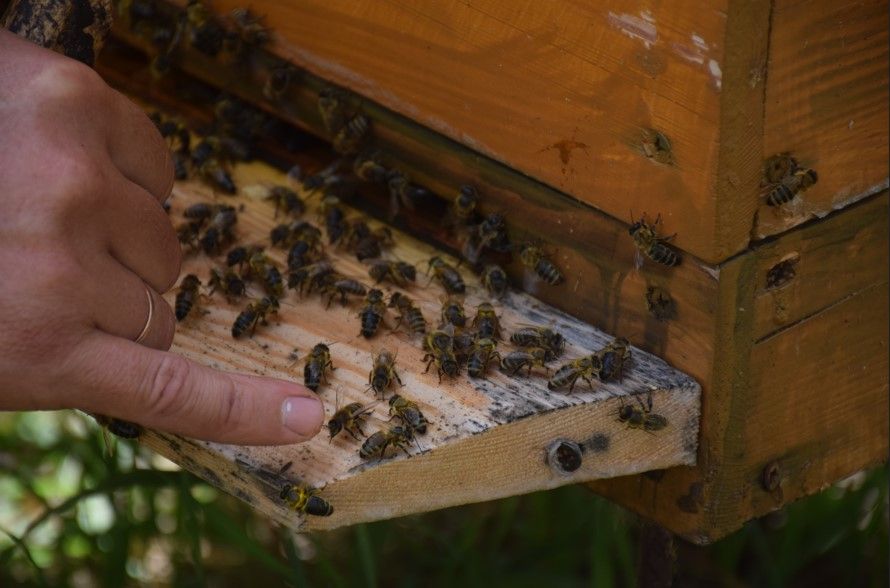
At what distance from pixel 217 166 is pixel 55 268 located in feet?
4.58

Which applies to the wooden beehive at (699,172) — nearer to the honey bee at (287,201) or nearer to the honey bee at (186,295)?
the honey bee at (287,201)

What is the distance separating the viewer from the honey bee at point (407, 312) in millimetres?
2904

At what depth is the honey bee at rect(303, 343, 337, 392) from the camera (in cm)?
267

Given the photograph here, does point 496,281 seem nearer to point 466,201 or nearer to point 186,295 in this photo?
point 466,201

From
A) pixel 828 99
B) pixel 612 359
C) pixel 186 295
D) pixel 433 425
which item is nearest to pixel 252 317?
pixel 186 295

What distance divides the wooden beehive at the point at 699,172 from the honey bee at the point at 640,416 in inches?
4.6

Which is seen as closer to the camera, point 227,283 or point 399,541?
point 227,283

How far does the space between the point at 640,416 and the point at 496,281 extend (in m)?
0.54

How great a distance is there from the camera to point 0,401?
2.25 meters

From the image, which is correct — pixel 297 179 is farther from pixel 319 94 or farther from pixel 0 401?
pixel 0 401

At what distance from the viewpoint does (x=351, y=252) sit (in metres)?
3.29

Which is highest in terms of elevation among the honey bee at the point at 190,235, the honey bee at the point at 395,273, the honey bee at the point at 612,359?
the honey bee at the point at 612,359

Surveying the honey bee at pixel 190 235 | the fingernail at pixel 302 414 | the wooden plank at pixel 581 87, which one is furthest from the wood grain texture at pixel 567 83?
the fingernail at pixel 302 414

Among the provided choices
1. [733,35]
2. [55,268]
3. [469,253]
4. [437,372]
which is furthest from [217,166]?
[733,35]
